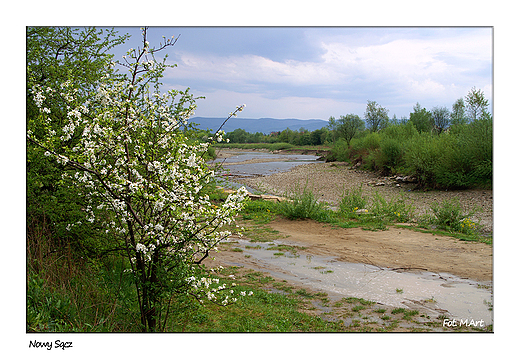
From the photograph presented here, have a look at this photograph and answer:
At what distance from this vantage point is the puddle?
17.7ft

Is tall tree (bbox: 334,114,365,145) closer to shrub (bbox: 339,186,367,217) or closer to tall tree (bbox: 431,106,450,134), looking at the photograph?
tall tree (bbox: 431,106,450,134)

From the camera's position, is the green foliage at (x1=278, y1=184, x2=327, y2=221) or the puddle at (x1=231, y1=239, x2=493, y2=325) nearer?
the puddle at (x1=231, y1=239, x2=493, y2=325)

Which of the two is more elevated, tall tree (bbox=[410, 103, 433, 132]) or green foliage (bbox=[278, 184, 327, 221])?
tall tree (bbox=[410, 103, 433, 132])

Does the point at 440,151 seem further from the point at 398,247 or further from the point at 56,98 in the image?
the point at 56,98

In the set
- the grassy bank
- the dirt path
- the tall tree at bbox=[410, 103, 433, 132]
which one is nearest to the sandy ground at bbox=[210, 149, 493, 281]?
the dirt path

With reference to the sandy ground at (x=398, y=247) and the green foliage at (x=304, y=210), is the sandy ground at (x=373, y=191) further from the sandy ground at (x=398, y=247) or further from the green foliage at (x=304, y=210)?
the sandy ground at (x=398, y=247)

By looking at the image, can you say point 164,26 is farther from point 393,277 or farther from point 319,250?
point 319,250

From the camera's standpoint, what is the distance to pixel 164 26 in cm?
420

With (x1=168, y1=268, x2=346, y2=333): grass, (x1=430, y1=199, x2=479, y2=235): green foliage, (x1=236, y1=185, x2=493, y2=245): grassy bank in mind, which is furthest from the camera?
(x1=236, y1=185, x2=493, y2=245): grassy bank

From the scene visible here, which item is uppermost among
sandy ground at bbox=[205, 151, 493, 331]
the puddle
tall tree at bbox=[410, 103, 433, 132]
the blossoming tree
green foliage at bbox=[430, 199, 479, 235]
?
tall tree at bbox=[410, 103, 433, 132]

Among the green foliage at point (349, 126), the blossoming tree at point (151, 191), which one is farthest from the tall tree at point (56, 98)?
the green foliage at point (349, 126)

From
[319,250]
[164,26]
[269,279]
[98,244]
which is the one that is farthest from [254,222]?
[164,26]

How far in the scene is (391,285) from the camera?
257 inches

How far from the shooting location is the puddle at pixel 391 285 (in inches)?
213
